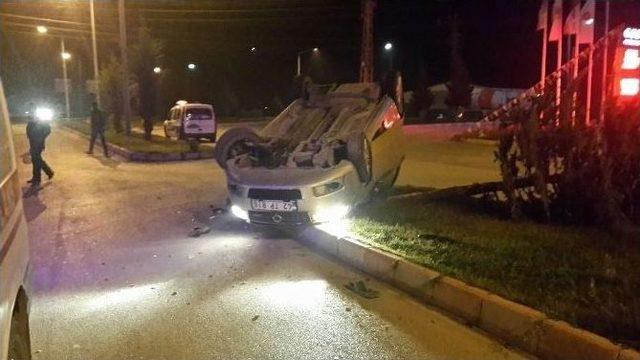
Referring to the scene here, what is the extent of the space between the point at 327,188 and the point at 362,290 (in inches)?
101

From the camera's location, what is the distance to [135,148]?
22172 millimetres

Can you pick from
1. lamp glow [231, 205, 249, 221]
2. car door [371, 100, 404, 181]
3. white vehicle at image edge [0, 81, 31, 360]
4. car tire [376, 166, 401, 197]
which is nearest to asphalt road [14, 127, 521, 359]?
lamp glow [231, 205, 249, 221]

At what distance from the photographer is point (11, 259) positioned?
3643 mm

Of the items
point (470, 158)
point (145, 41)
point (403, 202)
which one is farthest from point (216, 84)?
point (403, 202)

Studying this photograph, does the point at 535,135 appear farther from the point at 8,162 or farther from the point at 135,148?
the point at 135,148

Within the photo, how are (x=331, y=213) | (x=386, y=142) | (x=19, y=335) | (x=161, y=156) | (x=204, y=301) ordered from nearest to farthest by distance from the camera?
(x=19, y=335) → (x=204, y=301) → (x=331, y=213) → (x=386, y=142) → (x=161, y=156)

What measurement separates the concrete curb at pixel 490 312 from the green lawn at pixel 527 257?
162 mm

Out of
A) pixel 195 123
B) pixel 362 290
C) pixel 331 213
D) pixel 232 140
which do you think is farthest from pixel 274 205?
pixel 195 123

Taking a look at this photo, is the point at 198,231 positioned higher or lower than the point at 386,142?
lower

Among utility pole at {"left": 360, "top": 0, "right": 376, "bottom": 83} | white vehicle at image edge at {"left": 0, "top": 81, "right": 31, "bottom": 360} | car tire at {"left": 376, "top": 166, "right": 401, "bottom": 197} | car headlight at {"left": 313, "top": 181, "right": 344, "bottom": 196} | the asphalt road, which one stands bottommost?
the asphalt road

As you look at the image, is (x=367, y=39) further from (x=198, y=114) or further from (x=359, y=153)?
(x=359, y=153)

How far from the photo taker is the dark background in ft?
140

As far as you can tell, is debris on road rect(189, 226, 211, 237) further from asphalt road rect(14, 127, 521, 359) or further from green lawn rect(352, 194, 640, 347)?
green lawn rect(352, 194, 640, 347)

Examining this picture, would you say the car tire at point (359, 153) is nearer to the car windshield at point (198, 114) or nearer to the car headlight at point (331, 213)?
the car headlight at point (331, 213)
